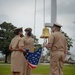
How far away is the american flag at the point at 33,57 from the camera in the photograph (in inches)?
429

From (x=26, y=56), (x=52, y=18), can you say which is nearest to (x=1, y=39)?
(x=52, y=18)

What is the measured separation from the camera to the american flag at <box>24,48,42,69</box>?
10891mm

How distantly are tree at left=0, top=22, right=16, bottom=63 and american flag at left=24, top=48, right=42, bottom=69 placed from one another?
191ft

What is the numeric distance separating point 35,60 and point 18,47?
0.68m

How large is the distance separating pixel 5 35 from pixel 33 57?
201 ft

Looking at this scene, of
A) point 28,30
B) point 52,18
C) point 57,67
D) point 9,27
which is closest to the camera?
point 57,67

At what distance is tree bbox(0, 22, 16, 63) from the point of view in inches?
2758

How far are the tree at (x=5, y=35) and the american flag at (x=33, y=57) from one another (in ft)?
191

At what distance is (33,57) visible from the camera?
10961 millimetres

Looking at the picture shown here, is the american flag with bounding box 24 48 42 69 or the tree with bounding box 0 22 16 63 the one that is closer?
the american flag with bounding box 24 48 42 69

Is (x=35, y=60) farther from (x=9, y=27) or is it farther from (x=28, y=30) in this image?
(x=9, y=27)

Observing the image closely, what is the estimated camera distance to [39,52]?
10859 mm

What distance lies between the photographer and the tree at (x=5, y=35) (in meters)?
70.1

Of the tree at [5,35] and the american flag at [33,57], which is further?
the tree at [5,35]
